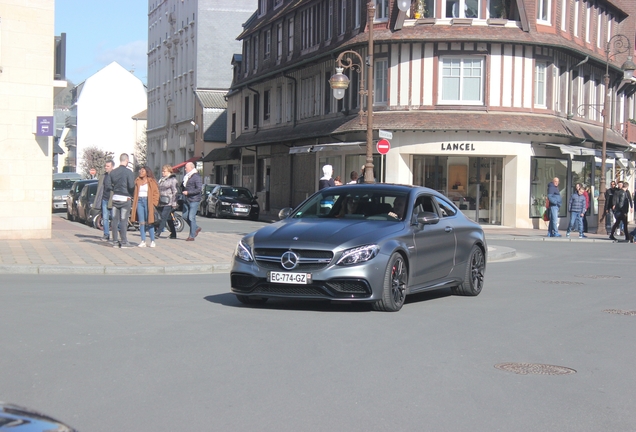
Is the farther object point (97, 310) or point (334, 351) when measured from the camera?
point (97, 310)

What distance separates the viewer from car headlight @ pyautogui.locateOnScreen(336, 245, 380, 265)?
9.41 m

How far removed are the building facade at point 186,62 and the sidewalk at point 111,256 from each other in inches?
1883

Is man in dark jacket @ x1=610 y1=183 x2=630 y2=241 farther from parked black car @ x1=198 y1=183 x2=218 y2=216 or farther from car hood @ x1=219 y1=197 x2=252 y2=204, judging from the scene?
parked black car @ x1=198 y1=183 x2=218 y2=216

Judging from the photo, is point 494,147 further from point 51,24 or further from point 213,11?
point 213,11

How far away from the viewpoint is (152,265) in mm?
14625

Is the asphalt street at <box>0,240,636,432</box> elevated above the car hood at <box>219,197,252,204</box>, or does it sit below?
below

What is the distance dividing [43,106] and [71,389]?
1460cm

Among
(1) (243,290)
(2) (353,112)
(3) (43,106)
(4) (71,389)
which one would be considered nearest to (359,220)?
(1) (243,290)

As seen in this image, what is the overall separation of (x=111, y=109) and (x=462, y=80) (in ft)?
283

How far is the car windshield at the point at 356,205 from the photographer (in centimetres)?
1060

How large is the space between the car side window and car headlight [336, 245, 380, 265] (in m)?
2.18

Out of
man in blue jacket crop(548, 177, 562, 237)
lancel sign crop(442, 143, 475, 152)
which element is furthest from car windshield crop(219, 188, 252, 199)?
man in blue jacket crop(548, 177, 562, 237)

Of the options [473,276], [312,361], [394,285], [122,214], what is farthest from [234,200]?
[312,361]

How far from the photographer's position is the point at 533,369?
6.97m
